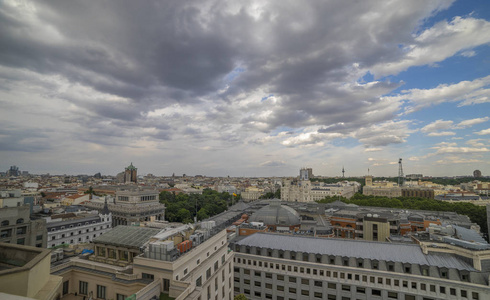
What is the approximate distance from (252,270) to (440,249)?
3395cm

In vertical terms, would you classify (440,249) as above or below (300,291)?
above

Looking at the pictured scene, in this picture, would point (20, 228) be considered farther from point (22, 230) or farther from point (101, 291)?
point (101, 291)

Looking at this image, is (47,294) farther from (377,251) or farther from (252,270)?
(377,251)

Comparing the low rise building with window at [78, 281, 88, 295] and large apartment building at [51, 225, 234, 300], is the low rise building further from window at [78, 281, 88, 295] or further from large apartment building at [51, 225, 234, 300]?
window at [78, 281, 88, 295]

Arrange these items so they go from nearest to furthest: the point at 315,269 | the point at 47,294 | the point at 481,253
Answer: the point at 47,294
the point at 481,253
the point at 315,269

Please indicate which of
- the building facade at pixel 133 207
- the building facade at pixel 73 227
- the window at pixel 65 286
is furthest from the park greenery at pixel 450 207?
the window at pixel 65 286

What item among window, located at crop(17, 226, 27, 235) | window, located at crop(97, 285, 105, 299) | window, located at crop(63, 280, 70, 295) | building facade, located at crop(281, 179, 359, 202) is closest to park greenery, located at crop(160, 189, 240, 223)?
window, located at crop(17, 226, 27, 235)

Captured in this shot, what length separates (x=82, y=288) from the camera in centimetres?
2755

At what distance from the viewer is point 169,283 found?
24.1 meters

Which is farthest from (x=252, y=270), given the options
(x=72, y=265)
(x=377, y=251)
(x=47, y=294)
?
(x=47, y=294)

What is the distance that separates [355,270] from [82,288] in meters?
39.9

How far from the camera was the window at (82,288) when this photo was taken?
27.4m

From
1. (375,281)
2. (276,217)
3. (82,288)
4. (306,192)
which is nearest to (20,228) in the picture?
(82,288)

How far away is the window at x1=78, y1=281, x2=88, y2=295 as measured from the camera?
27406 millimetres
